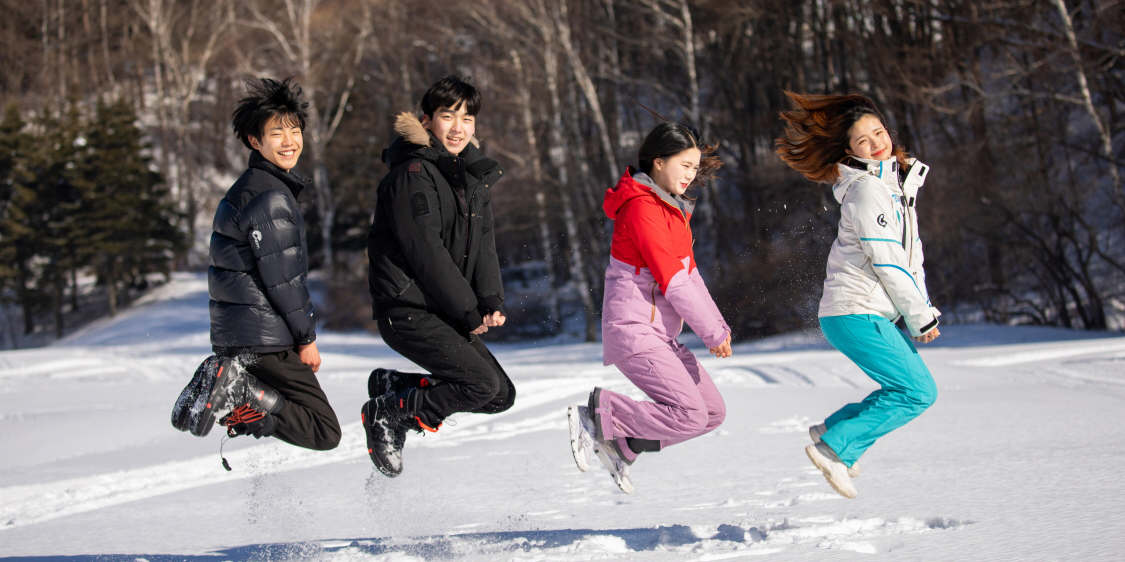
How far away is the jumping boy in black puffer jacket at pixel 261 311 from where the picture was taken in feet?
11.2

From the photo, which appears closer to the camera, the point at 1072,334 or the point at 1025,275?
the point at 1072,334

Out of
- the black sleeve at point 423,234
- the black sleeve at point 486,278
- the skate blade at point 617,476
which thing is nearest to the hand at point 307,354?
the black sleeve at point 423,234

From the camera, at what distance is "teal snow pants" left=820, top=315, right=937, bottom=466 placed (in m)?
3.27

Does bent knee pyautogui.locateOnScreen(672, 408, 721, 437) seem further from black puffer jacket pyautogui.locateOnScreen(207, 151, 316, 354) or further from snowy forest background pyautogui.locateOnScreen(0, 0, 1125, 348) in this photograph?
black puffer jacket pyautogui.locateOnScreen(207, 151, 316, 354)

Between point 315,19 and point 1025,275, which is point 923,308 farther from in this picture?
point 315,19

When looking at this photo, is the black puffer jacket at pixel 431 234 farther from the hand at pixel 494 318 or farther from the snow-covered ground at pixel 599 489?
the snow-covered ground at pixel 599 489

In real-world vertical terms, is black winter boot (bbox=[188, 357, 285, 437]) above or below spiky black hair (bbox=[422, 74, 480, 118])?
below

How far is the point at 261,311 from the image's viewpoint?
136 inches

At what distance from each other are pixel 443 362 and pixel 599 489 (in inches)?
51.4

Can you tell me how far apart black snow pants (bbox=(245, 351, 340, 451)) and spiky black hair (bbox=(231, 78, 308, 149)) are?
970mm

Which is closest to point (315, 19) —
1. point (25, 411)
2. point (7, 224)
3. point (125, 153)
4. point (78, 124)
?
point (125, 153)

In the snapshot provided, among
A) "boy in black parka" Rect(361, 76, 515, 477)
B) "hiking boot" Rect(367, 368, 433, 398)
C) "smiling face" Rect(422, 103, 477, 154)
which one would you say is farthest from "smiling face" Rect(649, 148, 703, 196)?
"hiking boot" Rect(367, 368, 433, 398)

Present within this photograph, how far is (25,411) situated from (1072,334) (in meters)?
13.8

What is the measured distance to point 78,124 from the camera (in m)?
27.6
